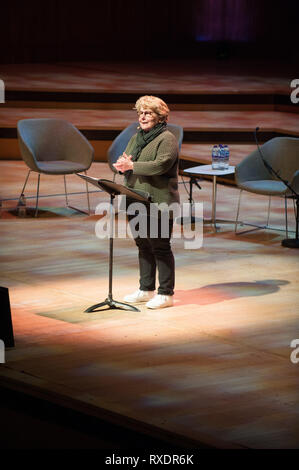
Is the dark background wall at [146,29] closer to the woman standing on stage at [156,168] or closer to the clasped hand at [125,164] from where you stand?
the woman standing on stage at [156,168]

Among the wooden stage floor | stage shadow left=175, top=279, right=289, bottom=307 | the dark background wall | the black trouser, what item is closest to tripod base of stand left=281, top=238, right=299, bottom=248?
the wooden stage floor

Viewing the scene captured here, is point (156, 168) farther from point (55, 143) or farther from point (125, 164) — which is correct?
point (55, 143)

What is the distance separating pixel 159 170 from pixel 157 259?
0.53 m

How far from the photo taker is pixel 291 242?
21.5ft

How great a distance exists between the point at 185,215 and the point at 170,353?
3.11 metres

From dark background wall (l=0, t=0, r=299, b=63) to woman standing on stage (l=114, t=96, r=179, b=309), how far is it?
746 centimetres

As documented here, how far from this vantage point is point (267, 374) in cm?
415

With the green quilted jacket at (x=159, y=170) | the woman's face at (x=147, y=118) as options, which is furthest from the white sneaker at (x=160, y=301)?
the woman's face at (x=147, y=118)

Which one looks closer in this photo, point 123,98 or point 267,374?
point 267,374

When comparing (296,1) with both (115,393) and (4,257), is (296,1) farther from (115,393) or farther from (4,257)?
(115,393)

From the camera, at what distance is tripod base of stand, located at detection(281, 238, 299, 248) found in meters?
6.52

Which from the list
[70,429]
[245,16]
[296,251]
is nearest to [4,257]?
[296,251]

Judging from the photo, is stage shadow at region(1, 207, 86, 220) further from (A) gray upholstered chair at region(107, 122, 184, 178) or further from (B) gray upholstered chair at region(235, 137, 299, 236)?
(B) gray upholstered chair at region(235, 137, 299, 236)

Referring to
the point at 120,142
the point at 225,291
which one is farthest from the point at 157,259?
the point at 120,142
